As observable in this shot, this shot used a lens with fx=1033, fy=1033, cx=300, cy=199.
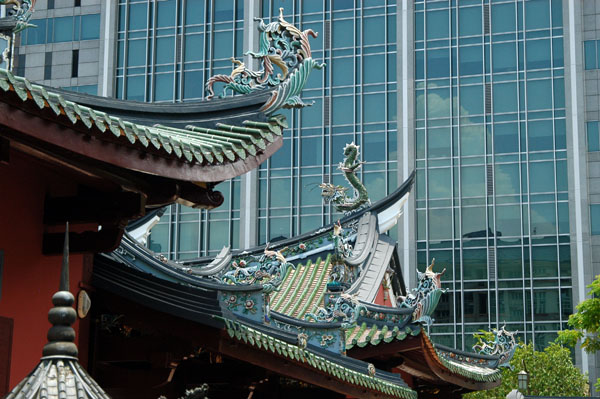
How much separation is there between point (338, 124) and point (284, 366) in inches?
1610

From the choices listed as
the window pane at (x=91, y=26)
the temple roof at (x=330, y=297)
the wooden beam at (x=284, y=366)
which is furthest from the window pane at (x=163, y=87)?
the wooden beam at (x=284, y=366)

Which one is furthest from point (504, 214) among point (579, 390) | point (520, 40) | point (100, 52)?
point (100, 52)

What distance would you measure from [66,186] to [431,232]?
1641 inches

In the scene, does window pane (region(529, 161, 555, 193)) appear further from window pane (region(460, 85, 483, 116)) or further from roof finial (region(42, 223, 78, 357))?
roof finial (region(42, 223, 78, 357))

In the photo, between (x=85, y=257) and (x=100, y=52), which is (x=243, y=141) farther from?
(x=100, y=52)

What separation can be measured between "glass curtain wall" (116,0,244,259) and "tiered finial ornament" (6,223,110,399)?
48.8 meters

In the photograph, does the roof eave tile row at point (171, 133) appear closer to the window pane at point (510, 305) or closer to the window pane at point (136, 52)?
the window pane at point (510, 305)

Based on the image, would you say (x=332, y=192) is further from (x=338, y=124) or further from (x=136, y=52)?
(x=136, y=52)

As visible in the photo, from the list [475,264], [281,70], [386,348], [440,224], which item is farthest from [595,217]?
[281,70]

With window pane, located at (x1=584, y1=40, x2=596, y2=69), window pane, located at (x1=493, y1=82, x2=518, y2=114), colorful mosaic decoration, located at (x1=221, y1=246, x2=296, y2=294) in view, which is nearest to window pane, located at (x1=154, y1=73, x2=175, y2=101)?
window pane, located at (x1=493, y1=82, x2=518, y2=114)

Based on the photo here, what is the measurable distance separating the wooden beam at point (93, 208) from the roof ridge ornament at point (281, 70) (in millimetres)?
1849

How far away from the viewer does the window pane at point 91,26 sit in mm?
56062

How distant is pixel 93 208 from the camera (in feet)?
31.0

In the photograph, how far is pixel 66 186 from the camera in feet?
31.7
